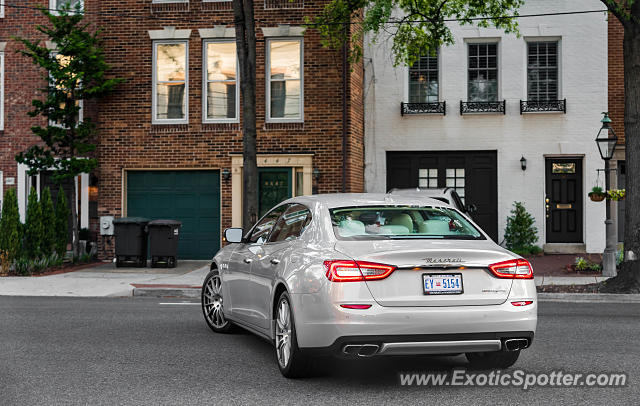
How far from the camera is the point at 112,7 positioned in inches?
813

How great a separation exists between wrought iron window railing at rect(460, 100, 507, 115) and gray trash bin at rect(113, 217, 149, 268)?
361 inches

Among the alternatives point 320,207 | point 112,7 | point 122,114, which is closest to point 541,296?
point 320,207

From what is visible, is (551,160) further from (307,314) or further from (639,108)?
(307,314)

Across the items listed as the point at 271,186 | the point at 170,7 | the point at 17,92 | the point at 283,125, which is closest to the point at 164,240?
the point at 271,186

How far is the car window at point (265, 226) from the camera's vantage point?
25.8 ft

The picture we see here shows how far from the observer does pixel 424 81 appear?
22125 millimetres

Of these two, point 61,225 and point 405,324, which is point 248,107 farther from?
point 405,324

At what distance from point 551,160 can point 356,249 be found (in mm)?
16878

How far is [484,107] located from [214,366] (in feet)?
52.8

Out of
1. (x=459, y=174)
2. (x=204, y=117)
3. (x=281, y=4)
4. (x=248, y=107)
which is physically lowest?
(x=459, y=174)

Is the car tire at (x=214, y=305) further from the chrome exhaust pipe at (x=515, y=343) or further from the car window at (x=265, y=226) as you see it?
the chrome exhaust pipe at (x=515, y=343)

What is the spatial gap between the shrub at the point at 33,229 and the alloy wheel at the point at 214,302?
10.1 m

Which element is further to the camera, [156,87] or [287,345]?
[156,87]

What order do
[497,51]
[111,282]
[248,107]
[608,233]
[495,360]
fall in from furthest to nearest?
[497,51] → [608,233] → [248,107] → [111,282] → [495,360]
